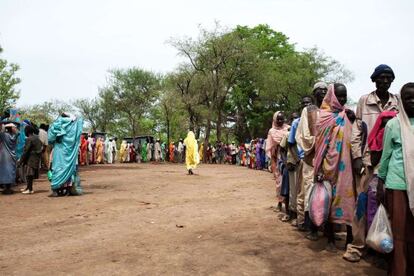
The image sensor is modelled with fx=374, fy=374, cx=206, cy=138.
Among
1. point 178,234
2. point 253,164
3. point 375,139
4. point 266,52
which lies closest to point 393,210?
point 375,139

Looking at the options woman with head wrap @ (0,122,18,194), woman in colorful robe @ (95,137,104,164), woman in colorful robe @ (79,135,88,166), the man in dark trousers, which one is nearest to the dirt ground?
the man in dark trousers

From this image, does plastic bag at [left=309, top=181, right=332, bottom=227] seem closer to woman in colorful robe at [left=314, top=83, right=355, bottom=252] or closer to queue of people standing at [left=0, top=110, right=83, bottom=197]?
woman in colorful robe at [left=314, top=83, right=355, bottom=252]

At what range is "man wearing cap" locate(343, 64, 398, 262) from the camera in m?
3.87

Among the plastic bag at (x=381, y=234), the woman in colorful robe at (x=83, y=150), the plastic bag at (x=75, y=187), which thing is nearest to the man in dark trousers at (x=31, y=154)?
the plastic bag at (x=75, y=187)

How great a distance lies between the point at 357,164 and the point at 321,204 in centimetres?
58

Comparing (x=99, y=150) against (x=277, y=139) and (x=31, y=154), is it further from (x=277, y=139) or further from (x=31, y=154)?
(x=277, y=139)

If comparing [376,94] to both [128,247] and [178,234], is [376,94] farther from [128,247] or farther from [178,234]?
[128,247]

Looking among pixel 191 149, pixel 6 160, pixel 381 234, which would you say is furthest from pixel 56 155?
pixel 381 234

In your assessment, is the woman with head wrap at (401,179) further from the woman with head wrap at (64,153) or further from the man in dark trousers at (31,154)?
the man in dark trousers at (31,154)

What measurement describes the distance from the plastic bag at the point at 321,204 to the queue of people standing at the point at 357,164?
0.12 ft

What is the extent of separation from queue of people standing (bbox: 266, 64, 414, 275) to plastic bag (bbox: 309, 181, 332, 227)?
1.4 inches

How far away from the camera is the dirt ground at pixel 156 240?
3605mm

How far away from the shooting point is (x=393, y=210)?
300cm

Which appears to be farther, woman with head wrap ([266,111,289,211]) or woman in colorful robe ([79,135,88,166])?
woman in colorful robe ([79,135,88,166])
